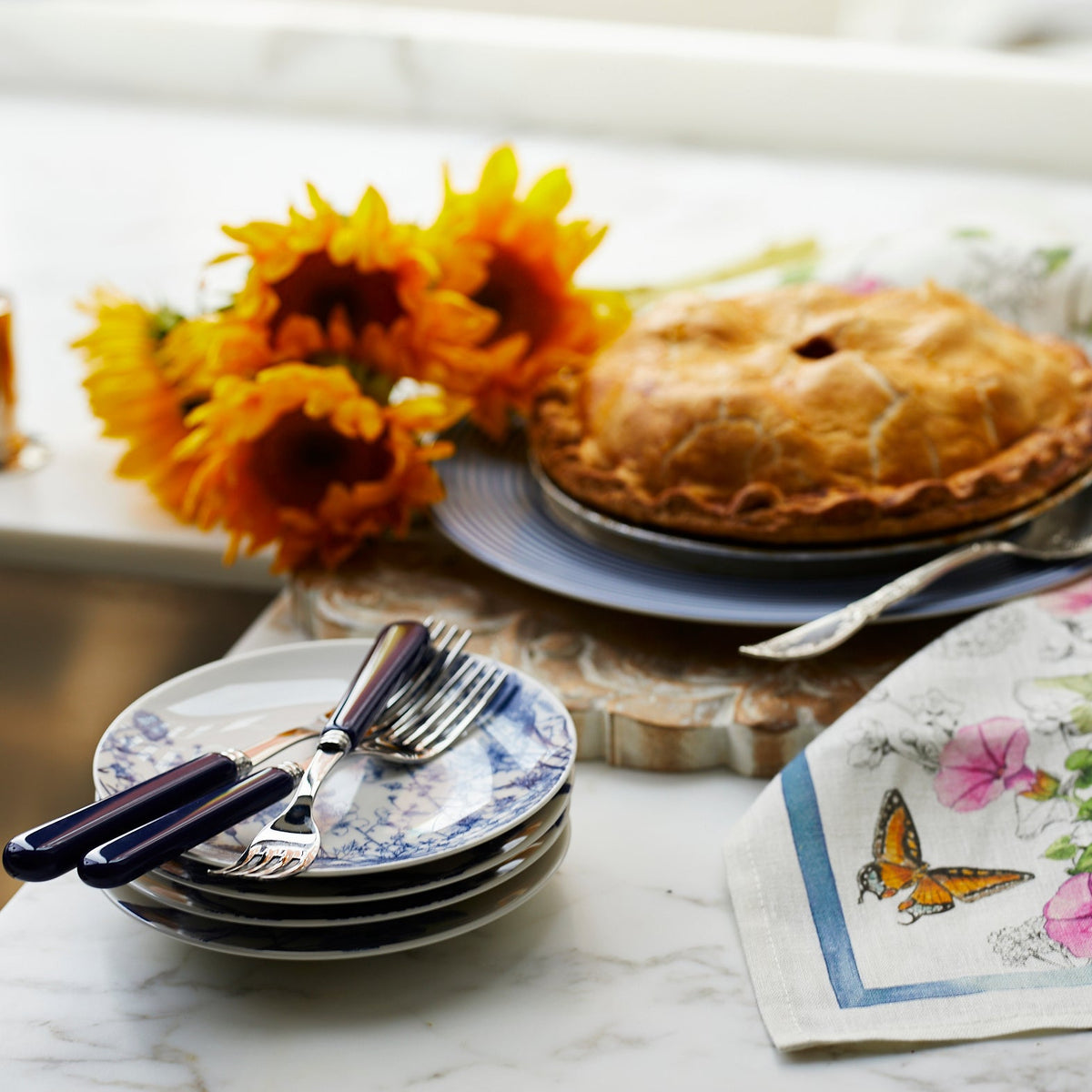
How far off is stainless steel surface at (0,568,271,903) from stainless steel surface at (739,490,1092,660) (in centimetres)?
40

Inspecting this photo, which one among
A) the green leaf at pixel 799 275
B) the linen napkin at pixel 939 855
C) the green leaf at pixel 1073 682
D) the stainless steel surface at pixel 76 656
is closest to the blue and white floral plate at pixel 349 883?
the linen napkin at pixel 939 855

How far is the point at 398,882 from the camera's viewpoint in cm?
59

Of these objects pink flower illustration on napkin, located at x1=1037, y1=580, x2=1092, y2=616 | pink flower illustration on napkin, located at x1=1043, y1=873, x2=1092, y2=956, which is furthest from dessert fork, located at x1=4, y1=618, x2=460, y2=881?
pink flower illustration on napkin, located at x1=1037, y1=580, x2=1092, y2=616

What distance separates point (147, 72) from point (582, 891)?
238 centimetres

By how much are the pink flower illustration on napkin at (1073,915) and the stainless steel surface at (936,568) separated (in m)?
0.18

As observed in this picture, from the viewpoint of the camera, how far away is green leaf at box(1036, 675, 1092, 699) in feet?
2.51

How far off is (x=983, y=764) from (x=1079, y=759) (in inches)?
1.9

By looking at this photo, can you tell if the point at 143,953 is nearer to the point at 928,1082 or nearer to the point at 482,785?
the point at 482,785

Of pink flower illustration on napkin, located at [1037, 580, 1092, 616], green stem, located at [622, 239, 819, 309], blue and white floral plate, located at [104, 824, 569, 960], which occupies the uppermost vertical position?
green stem, located at [622, 239, 819, 309]

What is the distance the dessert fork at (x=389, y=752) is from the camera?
57 cm

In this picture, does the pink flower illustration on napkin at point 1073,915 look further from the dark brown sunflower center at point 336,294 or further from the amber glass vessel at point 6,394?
the amber glass vessel at point 6,394

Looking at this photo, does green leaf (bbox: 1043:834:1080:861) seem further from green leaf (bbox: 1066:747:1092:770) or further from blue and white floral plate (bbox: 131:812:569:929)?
blue and white floral plate (bbox: 131:812:569:929)

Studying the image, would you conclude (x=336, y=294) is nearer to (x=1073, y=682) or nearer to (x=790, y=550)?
(x=790, y=550)

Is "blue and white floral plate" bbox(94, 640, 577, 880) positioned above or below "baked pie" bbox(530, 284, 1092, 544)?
below
